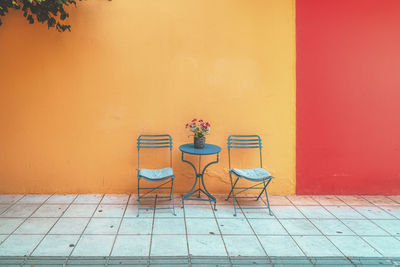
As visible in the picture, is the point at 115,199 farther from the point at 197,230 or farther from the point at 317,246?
the point at 317,246

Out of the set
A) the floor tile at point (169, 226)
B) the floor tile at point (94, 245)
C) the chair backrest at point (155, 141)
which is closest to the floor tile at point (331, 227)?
the floor tile at point (169, 226)

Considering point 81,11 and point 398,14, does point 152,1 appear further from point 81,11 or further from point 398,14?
point 398,14

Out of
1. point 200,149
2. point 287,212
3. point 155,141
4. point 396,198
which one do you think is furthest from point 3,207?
point 396,198

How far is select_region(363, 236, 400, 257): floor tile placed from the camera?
264 centimetres

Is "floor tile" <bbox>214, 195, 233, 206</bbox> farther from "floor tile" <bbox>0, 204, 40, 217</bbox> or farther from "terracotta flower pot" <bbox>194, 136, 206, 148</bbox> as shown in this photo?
"floor tile" <bbox>0, 204, 40, 217</bbox>

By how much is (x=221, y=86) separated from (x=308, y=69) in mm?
1268

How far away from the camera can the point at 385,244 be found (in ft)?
9.16

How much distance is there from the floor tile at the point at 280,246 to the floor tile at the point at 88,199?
222cm

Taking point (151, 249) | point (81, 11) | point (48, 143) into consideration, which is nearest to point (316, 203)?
point (151, 249)

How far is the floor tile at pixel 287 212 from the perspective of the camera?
3.41 meters

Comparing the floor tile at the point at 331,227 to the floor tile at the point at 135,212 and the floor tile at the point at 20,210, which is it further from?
the floor tile at the point at 20,210

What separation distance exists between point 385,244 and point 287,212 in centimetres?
106

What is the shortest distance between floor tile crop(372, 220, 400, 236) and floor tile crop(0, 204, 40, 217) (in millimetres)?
4130

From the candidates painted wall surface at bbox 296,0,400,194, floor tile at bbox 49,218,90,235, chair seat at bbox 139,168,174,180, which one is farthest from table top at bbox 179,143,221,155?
floor tile at bbox 49,218,90,235
